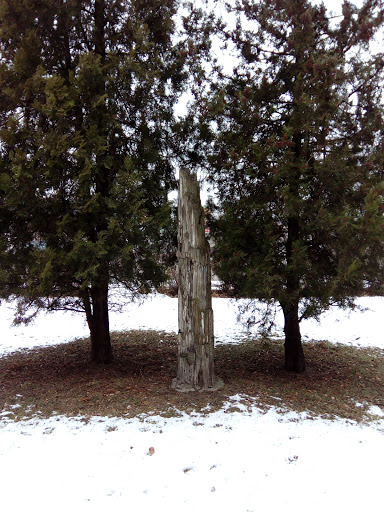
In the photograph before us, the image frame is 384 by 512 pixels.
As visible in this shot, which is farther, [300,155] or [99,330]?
[99,330]

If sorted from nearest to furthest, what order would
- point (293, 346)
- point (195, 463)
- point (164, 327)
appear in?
point (195, 463), point (293, 346), point (164, 327)

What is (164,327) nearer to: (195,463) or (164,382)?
(164,382)

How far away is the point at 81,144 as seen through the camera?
4.00m

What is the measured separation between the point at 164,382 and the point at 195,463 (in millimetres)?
1923

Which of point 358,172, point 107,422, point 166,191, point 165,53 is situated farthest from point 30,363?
point 358,172

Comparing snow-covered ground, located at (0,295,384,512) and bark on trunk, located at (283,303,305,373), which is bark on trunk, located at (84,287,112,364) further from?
bark on trunk, located at (283,303,305,373)

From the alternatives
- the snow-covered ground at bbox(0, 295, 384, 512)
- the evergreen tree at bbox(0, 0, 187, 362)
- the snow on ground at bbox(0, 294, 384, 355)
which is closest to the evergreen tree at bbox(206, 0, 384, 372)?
the evergreen tree at bbox(0, 0, 187, 362)

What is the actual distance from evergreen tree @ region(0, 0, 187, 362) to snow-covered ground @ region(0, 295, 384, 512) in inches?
62.3

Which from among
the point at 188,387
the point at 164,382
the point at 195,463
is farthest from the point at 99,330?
the point at 195,463

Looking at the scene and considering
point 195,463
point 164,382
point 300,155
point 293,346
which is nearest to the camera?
point 195,463

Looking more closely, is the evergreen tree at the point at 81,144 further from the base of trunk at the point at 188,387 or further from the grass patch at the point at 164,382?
the base of trunk at the point at 188,387

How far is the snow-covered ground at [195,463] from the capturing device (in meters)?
2.69

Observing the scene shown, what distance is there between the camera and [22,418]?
3.88m

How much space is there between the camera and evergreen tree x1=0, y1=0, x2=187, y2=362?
13.4 ft
